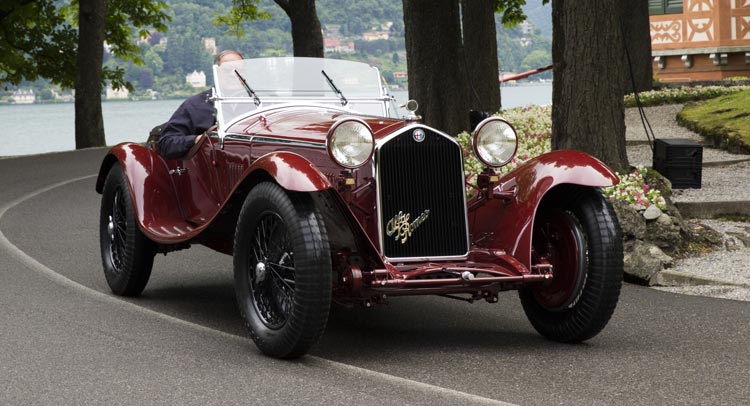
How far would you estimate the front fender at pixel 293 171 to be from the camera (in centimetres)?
607

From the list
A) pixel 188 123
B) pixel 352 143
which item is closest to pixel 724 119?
pixel 188 123

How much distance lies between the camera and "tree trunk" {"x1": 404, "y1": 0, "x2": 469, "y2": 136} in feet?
51.7

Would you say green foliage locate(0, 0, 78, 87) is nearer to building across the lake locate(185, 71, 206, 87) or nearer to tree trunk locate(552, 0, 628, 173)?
tree trunk locate(552, 0, 628, 173)

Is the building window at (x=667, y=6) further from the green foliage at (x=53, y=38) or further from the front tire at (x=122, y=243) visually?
the front tire at (x=122, y=243)

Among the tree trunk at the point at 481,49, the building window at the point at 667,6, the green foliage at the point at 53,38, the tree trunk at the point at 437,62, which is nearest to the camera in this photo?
the tree trunk at the point at 437,62

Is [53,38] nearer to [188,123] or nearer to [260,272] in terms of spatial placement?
[188,123]

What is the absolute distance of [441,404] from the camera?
5.25 m

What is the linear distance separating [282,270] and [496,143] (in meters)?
1.47

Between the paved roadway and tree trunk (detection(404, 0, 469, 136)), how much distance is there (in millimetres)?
7414

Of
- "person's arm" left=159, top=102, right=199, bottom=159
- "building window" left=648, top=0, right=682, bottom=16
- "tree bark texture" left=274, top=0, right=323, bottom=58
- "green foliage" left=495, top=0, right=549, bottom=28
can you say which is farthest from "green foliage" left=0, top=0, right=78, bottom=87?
"person's arm" left=159, top=102, right=199, bottom=159

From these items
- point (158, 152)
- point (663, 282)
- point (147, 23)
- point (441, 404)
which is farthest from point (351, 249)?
point (147, 23)

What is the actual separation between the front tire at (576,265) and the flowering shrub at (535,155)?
Answer: 1.96 ft

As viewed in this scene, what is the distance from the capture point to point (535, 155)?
12.2m

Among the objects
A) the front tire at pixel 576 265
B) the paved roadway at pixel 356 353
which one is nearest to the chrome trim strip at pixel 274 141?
the paved roadway at pixel 356 353
